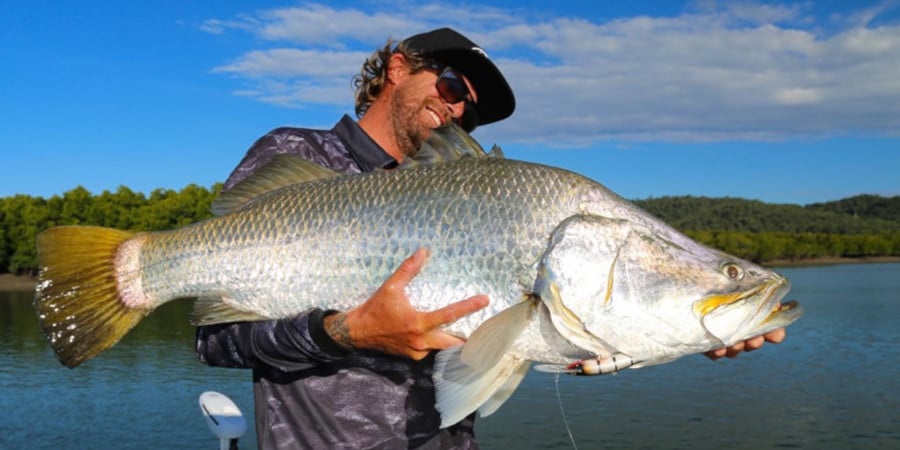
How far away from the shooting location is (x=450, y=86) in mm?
4359

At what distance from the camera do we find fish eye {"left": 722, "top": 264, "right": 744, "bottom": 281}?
3.31m

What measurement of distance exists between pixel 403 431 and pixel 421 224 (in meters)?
1.09

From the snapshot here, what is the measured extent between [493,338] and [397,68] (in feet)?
6.73

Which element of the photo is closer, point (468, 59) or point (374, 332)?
point (374, 332)

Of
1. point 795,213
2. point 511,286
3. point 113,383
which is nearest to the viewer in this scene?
point 511,286

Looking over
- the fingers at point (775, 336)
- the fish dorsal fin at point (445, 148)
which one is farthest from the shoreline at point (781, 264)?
the fingers at point (775, 336)

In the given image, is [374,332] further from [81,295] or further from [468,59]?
[468,59]

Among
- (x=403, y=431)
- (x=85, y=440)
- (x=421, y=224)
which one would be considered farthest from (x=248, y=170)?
(x=85, y=440)

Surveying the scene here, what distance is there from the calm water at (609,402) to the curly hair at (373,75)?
582 inches

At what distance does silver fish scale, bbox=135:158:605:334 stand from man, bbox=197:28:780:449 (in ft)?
0.34

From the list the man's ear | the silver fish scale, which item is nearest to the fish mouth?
the silver fish scale

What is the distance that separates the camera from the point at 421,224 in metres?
3.42

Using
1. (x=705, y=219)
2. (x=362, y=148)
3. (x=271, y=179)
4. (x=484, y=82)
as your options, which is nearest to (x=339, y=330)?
(x=271, y=179)

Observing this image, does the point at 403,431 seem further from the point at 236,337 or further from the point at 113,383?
the point at 113,383
